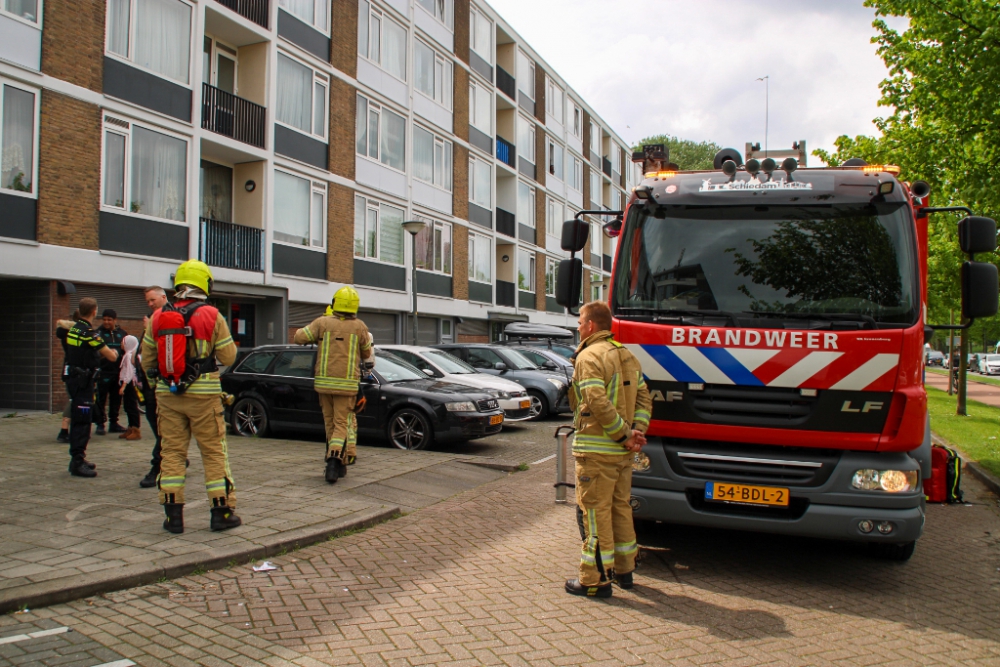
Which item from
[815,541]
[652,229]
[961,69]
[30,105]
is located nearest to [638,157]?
[652,229]

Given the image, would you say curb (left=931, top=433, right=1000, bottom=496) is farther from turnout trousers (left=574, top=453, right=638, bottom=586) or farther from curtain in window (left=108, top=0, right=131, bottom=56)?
curtain in window (left=108, top=0, right=131, bottom=56)

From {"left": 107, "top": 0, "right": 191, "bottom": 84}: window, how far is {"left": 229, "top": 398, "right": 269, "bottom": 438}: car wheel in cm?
783

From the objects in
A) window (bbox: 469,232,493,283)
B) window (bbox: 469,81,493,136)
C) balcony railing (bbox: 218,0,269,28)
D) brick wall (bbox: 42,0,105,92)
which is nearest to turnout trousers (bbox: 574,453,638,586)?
brick wall (bbox: 42,0,105,92)

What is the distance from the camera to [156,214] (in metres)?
15.6

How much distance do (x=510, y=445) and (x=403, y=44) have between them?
1687cm

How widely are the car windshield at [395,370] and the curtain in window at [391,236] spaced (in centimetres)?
1187

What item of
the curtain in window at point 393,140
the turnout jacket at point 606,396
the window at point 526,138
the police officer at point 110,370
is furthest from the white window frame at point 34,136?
the window at point 526,138

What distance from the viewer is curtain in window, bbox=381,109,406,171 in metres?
23.3

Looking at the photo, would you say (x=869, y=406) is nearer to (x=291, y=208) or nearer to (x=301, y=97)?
(x=291, y=208)

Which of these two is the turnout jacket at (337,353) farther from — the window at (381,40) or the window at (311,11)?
the window at (381,40)

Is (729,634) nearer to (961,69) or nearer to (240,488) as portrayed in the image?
(240,488)

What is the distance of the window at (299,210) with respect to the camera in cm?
1919

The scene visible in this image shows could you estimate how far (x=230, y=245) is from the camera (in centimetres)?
1759

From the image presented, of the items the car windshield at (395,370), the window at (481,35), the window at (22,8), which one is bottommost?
the car windshield at (395,370)
